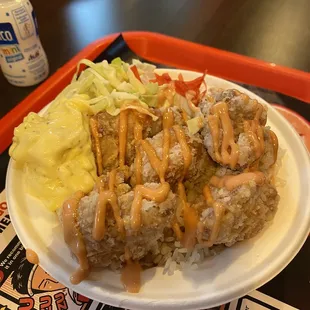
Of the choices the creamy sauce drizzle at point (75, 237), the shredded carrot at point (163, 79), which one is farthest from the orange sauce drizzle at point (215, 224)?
the shredded carrot at point (163, 79)

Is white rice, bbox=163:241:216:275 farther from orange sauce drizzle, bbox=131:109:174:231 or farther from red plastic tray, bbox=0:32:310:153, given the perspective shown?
red plastic tray, bbox=0:32:310:153

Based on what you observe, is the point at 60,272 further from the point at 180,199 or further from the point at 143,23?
the point at 143,23

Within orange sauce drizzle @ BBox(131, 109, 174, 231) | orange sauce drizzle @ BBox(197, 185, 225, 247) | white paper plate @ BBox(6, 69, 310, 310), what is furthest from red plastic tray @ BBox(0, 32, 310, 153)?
orange sauce drizzle @ BBox(197, 185, 225, 247)

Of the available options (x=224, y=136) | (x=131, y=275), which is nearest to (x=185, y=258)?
(x=131, y=275)

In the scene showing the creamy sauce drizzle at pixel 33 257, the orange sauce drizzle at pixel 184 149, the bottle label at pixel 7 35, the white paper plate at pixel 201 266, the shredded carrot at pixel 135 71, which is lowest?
the white paper plate at pixel 201 266

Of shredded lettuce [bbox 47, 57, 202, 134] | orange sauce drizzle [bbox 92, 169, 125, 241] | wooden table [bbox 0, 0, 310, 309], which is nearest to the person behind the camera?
orange sauce drizzle [bbox 92, 169, 125, 241]

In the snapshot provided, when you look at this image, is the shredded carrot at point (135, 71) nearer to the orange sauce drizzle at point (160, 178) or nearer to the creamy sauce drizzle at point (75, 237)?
the orange sauce drizzle at point (160, 178)

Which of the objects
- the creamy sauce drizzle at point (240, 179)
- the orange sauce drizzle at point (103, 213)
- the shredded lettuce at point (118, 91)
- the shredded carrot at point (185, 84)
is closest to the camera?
the orange sauce drizzle at point (103, 213)
